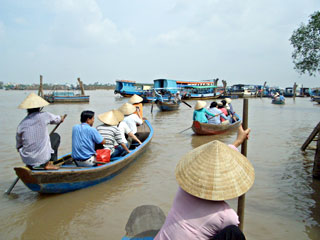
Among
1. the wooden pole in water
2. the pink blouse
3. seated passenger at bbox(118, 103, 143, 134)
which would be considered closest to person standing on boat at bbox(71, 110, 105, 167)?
seated passenger at bbox(118, 103, 143, 134)

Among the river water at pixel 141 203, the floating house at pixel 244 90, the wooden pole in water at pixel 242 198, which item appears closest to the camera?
the wooden pole in water at pixel 242 198

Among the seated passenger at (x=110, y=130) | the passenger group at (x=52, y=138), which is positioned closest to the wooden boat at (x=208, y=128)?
the passenger group at (x=52, y=138)

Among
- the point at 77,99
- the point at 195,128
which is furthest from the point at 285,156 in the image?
the point at 77,99

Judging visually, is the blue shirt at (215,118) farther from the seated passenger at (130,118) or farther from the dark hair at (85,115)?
the dark hair at (85,115)

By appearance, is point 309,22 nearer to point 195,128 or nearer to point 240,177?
point 195,128

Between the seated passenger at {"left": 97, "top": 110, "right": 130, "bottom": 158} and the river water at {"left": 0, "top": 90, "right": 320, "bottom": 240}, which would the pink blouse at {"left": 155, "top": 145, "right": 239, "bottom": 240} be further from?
the seated passenger at {"left": 97, "top": 110, "right": 130, "bottom": 158}

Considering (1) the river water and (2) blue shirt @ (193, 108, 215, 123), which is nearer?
(1) the river water

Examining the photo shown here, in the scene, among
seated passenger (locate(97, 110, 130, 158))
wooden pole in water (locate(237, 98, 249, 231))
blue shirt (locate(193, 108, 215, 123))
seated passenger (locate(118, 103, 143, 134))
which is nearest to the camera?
wooden pole in water (locate(237, 98, 249, 231))

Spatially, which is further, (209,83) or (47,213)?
(209,83)

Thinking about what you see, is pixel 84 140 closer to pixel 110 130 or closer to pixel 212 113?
pixel 110 130

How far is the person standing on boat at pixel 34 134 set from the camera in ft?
12.0

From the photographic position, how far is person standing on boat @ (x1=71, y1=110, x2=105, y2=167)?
4.22m

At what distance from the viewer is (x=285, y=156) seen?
6.39 m

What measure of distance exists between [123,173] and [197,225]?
12.5 ft
